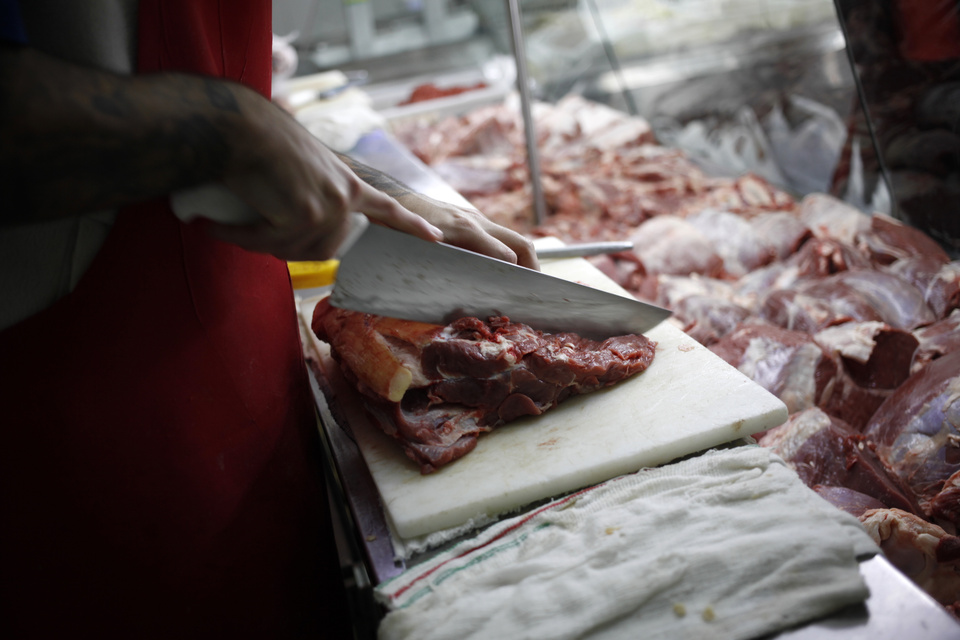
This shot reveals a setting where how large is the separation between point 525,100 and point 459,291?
8.36ft

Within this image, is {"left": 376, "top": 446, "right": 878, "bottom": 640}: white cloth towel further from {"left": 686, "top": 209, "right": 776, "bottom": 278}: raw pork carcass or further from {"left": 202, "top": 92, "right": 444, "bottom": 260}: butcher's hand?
{"left": 686, "top": 209, "right": 776, "bottom": 278}: raw pork carcass

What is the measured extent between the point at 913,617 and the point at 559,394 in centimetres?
83

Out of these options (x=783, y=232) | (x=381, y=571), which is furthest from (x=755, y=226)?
(x=381, y=571)

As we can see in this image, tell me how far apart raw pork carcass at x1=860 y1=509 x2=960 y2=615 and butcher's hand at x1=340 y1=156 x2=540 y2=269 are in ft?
3.60

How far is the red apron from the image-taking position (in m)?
1.28

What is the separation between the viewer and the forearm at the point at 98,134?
89 cm

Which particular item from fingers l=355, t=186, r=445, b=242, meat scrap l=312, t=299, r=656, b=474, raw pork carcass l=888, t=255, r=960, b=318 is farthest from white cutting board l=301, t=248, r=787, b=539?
raw pork carcass l=888, t=255, r=960, b=318

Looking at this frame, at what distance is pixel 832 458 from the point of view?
184 centimetres

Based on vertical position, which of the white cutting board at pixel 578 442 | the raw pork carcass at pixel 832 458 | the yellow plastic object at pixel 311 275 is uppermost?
the yellow plastic object at pixel 311 275

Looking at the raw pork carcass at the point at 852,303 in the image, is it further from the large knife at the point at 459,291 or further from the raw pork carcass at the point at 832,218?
the large knife at the point at 459,291

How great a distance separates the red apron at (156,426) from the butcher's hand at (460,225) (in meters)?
0.39

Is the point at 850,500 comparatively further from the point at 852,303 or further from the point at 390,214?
the point at 390,214

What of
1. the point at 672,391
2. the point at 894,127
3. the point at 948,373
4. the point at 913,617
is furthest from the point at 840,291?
the point at 913,617

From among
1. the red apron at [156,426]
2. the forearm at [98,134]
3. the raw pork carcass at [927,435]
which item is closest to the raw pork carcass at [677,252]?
the raw pork carcass at [927,435]
